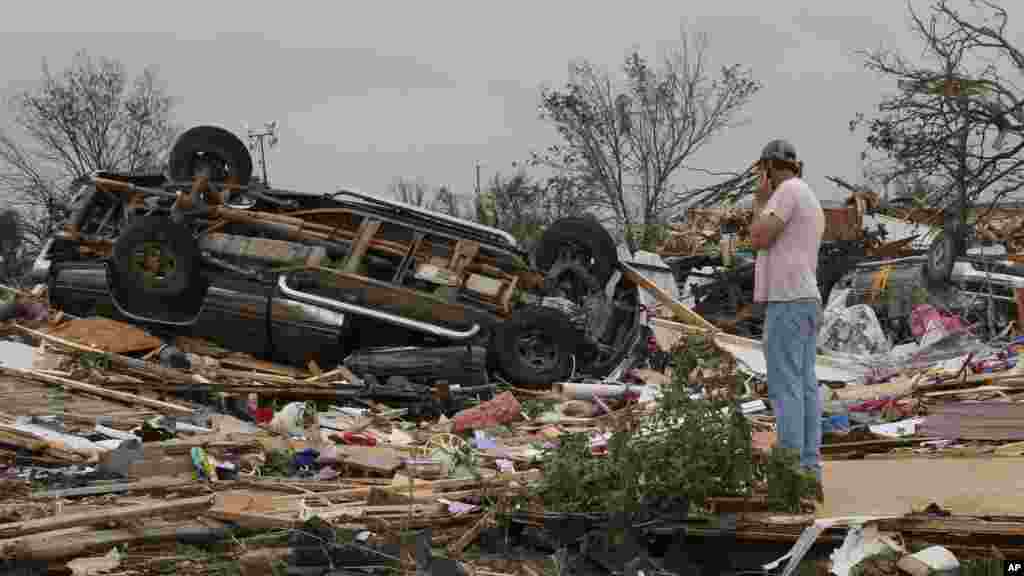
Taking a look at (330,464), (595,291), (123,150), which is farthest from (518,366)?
(123,150)

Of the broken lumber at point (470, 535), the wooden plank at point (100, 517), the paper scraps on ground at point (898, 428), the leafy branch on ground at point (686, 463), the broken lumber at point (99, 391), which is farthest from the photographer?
the broken lumber at point (99, 391)

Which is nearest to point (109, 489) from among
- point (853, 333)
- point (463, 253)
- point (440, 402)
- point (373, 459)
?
point (373, 459)

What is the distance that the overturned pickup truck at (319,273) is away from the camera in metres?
13.0

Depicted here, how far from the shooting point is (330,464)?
7.88 metres

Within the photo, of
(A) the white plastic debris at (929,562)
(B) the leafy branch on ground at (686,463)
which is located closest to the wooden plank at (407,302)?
(B) the leafy branch on ground at (686,463)

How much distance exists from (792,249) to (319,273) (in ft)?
25.6

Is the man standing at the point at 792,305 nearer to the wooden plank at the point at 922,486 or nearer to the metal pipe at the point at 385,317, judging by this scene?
the wooden plank at the point at 922,486

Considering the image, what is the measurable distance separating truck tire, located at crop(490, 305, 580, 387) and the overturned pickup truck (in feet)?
0.05

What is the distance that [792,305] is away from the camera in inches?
246

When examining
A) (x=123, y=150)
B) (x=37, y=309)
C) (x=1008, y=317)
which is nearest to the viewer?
(x=37, y=309)

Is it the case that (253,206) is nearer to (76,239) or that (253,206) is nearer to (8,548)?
(76,239)

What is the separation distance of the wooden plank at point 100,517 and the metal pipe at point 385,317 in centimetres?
679

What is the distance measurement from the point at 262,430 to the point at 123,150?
39.8 metres

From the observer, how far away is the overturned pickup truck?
513 inches
